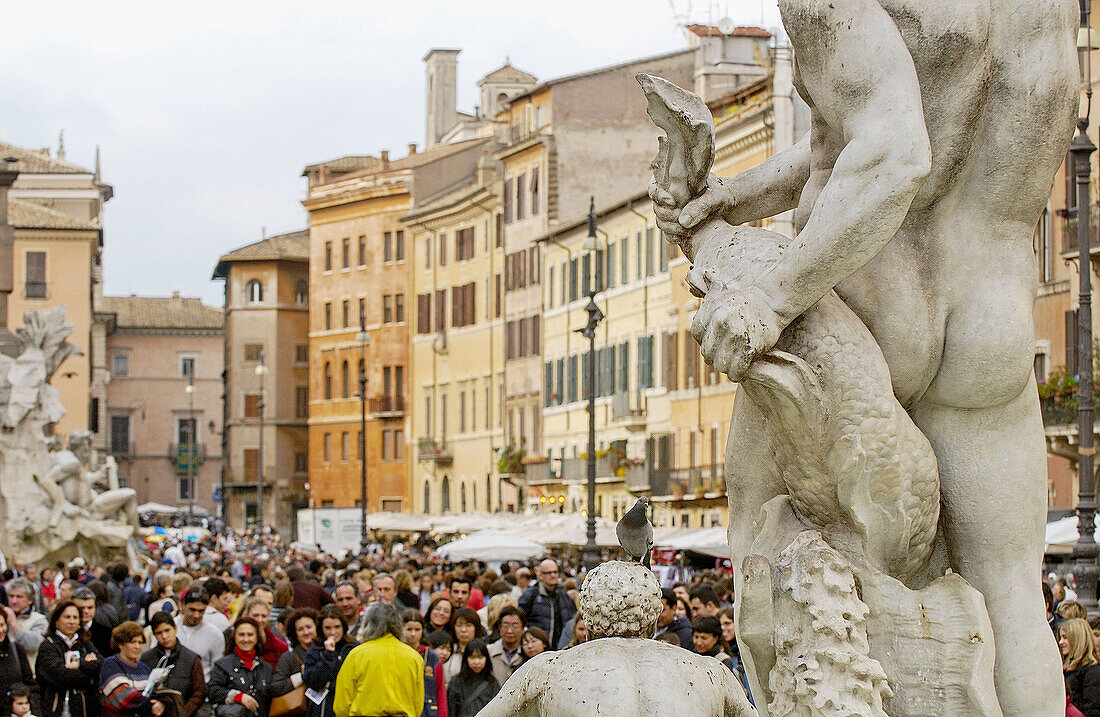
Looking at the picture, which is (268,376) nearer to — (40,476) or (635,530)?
(40,476)

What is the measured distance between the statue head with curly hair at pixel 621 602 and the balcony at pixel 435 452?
7592 centimetres

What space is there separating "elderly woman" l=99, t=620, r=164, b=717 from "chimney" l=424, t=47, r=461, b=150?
82008mm

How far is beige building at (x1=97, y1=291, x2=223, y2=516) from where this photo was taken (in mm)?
124875

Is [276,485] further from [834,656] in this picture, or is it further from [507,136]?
[834,656]

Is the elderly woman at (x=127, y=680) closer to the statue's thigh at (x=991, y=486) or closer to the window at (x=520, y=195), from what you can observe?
the statue's thigh at (x=991, y=486)

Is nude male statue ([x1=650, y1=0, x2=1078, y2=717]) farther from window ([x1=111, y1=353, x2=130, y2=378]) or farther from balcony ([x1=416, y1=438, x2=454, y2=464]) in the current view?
window ([x1=111, y1=353, x2=130, y2=378])

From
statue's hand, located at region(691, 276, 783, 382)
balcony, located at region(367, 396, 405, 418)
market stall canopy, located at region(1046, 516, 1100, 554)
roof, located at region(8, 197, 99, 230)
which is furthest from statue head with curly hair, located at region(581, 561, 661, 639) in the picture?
roof, located at region(8, 197, 99, 230)

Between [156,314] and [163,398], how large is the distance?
216 inches

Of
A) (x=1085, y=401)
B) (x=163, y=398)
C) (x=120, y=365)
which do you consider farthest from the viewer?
(x=163, y=398)

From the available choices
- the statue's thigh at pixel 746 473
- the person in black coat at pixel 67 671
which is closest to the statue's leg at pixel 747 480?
the statue's thigh at pixel 746 473

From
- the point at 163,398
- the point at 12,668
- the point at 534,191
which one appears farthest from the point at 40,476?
the point at 163,398

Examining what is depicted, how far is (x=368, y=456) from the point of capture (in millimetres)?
86500

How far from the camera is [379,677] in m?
9.44

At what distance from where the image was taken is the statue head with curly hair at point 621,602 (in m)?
3.91
